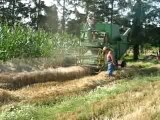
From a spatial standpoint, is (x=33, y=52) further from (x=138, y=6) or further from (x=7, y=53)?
(x=138, y=6)

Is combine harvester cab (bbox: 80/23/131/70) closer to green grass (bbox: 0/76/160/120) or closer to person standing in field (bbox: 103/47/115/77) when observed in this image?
person standing in field (bbox: 103/47/115/77)

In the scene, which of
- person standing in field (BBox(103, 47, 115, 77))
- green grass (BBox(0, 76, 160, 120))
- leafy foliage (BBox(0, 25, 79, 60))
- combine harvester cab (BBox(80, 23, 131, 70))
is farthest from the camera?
combine harvester cab (BBox(80, 23, 131, 70))

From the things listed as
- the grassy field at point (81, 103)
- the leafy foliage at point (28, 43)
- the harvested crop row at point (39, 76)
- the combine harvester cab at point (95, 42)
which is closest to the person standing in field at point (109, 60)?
the combine harvester cab at point (95, 42)

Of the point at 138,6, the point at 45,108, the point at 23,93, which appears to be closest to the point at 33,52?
the point at 23,93

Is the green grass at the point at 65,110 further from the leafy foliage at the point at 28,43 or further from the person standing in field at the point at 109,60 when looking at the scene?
the leafy foliage at the point at 28,43

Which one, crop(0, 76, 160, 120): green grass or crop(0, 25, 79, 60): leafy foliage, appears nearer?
crop(0, 76, 160, 120): green grass

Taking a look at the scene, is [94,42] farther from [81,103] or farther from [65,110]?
[65,110]

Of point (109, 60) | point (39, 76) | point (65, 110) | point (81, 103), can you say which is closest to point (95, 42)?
point (109, 60)

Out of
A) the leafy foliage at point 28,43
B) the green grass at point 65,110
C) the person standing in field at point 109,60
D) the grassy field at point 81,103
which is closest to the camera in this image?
the grassy field at point 81,103

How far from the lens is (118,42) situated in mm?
24672

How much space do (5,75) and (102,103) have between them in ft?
22.4

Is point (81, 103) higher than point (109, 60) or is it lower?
lower

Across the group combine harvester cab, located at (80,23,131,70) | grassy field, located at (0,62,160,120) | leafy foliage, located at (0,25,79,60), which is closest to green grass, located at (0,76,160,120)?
grassy field, located at (0,62,160,120)

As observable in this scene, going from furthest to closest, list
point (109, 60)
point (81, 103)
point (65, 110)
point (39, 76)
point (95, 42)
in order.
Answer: point (95, 42) → point (109, 60) → point (39, 76) → point (81, 103) → point (65, 110)
